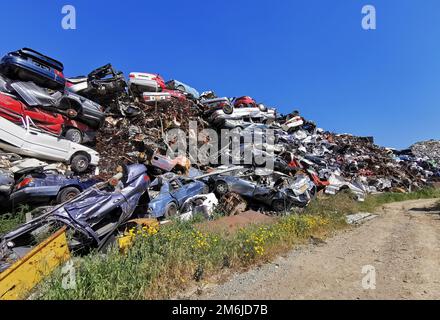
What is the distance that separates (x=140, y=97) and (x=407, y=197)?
54.2ft

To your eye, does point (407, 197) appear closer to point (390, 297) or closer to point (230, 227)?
point (230, 227)

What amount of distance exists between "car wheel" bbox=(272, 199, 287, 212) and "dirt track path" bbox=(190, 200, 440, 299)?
238cm

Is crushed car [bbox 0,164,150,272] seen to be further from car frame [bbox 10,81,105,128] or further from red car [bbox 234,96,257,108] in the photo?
red car [bbox 234,96,257,108]

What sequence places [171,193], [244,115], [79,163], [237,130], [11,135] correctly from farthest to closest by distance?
1. [244,115]
2. [237,130]
3. [79,163]
4. [11,135]
5. [171,193]

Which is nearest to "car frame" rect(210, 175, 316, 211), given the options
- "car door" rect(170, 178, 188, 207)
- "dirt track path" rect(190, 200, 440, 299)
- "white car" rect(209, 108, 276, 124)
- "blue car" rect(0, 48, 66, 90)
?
"car door" rect(170, 178, 188, 207)

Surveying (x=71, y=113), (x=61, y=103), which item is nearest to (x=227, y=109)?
(x=71, y=113)

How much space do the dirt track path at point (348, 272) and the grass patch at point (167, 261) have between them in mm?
332

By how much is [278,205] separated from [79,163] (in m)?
7.26

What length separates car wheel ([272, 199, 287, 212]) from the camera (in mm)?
10219

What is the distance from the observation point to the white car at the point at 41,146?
30.9ft

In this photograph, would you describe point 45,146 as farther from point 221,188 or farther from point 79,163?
point 221,188

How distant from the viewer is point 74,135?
12117 millimetres

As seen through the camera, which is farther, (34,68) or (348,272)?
(34,68)
